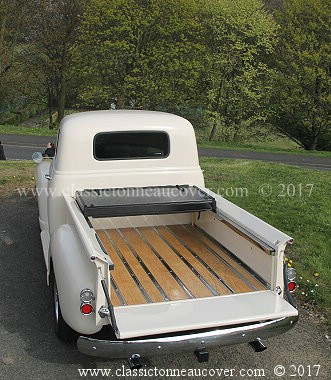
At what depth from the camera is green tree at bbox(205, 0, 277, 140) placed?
24375 millimetres

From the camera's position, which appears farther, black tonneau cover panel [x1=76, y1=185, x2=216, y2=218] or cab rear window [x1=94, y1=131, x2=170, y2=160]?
cab rear window [x1=94, y1=131, x2=170, y2=160]

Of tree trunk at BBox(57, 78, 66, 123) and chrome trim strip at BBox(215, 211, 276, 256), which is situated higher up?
chrome trim strip at BBox(215, 211, 276, 256)

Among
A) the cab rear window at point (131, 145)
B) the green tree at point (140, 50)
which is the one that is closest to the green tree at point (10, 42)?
the green tree at point (140, 50)

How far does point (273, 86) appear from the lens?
25.6 m

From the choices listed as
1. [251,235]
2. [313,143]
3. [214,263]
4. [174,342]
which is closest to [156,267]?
[214,263]

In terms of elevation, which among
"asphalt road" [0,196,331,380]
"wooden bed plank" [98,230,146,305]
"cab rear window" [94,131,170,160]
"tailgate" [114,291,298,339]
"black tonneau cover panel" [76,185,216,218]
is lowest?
"asphalt road" [0,196,331,380]

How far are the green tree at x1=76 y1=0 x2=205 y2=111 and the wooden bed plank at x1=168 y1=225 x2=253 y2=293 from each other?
63.7ft

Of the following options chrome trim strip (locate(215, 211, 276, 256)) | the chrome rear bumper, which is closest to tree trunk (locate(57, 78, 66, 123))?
chrome trim strip (locate(215, 211, 276, 256))

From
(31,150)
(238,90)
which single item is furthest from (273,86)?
(31,150)

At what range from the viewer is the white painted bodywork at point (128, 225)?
11.5 feet

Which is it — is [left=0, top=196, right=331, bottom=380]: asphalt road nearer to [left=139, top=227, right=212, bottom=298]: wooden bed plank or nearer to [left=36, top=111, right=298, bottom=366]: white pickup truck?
[left=36, top=111, right=298, bottom=366]: white pickup truck

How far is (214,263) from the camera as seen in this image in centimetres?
471

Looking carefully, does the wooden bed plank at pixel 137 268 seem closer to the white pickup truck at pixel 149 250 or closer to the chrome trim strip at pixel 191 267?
the white pickup truck at pixel 149 250

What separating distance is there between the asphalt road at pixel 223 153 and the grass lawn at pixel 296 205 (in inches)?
221
